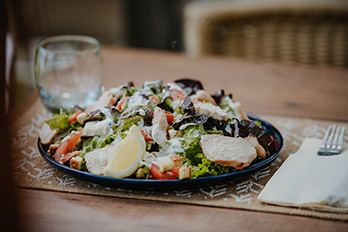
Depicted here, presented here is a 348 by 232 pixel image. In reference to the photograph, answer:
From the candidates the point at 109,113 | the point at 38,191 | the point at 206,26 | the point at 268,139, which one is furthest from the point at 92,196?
the point at 206,26

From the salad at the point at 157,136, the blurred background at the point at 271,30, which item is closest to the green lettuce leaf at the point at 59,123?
the salad at the point at 157,136

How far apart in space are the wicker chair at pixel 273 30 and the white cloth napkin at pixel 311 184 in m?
1.56

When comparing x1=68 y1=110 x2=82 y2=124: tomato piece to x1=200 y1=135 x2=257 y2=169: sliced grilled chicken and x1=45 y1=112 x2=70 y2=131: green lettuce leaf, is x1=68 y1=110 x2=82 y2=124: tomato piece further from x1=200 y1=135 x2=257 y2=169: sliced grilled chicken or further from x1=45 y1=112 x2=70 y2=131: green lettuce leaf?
x1=200 y1=135 x2=257 y2=169: sliced grilled chicken

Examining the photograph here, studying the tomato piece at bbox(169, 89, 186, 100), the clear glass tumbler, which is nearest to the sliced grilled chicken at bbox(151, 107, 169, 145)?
the tomato piece at bbox(169, 89, 186, 100)

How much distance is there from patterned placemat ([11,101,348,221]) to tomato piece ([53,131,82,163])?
47mm

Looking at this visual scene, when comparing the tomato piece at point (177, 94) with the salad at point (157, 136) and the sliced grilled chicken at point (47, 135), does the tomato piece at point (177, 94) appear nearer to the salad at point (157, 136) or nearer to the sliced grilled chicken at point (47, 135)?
the salad at point (157, 136)

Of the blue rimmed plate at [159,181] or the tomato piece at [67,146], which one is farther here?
the tomato piece at [67,146]

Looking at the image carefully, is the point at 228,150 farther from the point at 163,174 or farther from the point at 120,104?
the point at 120,104

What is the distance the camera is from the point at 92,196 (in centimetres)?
145

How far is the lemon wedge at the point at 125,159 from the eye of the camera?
4.67 feet

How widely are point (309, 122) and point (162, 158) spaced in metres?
0.65

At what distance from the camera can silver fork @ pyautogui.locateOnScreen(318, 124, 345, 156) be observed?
1.64m

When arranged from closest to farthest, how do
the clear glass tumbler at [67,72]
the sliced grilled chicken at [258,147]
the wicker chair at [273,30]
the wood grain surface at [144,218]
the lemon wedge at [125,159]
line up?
the wood grain surface at [144,218] → the lemon wedge at [125,159] → the sliced grilled chicken at [258,147] → the clear glass tumbler at [67,72] → the wicker chair at [273,30]

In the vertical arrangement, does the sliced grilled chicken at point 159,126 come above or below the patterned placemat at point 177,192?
above
